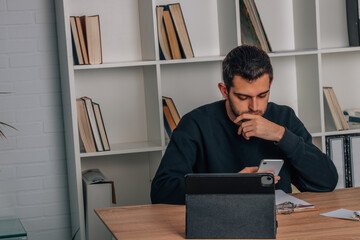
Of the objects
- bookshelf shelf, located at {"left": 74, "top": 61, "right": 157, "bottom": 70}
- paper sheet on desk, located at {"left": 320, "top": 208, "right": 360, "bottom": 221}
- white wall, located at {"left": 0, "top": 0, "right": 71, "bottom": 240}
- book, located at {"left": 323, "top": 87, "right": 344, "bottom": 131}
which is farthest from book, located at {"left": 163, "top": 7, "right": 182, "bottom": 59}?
paper sheet on desk, located at {"left": 320, "top": 208, "right": 360, "bottom": 221}

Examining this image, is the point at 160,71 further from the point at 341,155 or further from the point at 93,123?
the point at 341,155

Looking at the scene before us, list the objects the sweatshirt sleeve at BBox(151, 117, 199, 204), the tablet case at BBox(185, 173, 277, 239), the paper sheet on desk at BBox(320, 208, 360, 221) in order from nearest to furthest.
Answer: the tablet case at BBox(185, 173, 277, 239), the paper sheet on desk at BBox(320, 208, 360, 221), the sweatshirt sleeve at BBox(151, 117, 199, 204)

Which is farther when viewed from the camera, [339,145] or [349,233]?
[339,145]

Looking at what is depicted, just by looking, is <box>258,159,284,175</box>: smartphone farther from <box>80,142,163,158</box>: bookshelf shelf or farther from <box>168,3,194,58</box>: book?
<box>168,3,194,58</box>: book

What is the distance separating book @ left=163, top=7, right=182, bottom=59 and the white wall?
66 cm

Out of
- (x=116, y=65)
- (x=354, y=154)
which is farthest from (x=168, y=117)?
(x=354, y=154)

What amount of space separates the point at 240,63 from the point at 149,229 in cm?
78

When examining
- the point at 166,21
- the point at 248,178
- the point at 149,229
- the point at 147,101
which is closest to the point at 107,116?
the point at 147,101

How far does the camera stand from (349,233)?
1.79m

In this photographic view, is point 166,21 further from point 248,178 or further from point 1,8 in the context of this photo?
point 248,178

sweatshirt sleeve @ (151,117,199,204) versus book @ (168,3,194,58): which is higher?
book @ (168,3,194,58)

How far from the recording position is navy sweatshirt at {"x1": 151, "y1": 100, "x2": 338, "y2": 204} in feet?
7.61

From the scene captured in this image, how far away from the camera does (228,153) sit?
2498 mm

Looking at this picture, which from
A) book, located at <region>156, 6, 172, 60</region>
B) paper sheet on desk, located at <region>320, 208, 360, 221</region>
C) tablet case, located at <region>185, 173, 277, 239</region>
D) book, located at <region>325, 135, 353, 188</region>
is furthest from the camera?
book, located at <region>325, 135, 353, 188</region>
